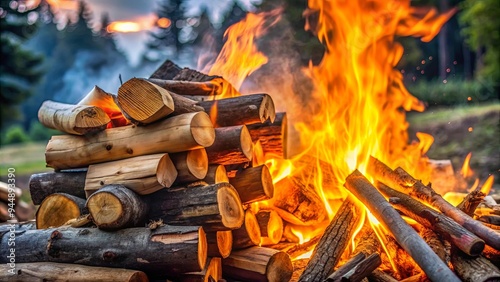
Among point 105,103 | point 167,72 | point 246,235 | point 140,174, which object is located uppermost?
point 167,72

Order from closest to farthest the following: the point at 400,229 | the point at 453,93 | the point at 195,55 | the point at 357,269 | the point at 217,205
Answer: the point at 357,269 < the point at 217,205 < the point at 400,229 < the point at 195,55 < the point at 453,93

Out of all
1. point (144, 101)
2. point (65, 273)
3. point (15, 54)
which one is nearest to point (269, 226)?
point (144, 101)

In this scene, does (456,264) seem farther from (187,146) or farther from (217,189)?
(187,146)

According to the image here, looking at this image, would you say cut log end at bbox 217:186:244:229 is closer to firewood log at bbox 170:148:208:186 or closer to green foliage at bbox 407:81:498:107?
firewood log at bbox 170:148:208:186

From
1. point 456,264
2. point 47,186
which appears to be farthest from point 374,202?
point 47,186

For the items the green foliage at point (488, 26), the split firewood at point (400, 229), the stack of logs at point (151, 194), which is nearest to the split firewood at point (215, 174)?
the stack of logs at point (151, 194)

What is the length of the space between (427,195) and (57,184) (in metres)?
3.20

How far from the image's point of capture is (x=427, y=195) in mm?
4227

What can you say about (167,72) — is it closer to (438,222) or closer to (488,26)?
(438,222)

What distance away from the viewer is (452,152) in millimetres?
11789

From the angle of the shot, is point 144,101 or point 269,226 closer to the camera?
point 144,101

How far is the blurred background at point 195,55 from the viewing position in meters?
9.59

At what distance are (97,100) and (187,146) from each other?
44.5 inches

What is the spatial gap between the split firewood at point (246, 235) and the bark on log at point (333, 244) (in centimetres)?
51
